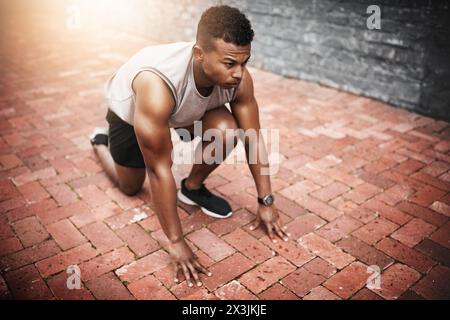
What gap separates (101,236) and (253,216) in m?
1.03

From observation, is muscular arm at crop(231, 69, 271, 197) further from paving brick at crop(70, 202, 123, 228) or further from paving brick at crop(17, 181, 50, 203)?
paving brick at crop(17, 181, 50, 203)

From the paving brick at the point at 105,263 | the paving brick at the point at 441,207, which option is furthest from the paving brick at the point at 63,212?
the paving brick at the point at 441,207

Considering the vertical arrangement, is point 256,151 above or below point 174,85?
below

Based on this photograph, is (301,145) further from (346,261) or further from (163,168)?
(163,168)

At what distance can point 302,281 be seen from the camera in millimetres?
2084

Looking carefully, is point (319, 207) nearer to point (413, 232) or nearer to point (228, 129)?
point (413, 232)

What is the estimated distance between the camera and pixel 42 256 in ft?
7.40

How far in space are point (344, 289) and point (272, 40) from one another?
169 inches

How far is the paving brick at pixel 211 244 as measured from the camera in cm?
229

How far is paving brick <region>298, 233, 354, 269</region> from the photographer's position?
2.22 metres

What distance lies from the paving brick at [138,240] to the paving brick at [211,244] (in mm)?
249

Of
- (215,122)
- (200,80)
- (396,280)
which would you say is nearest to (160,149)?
(200,80)

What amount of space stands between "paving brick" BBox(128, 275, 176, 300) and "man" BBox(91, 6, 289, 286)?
0.12 metres
